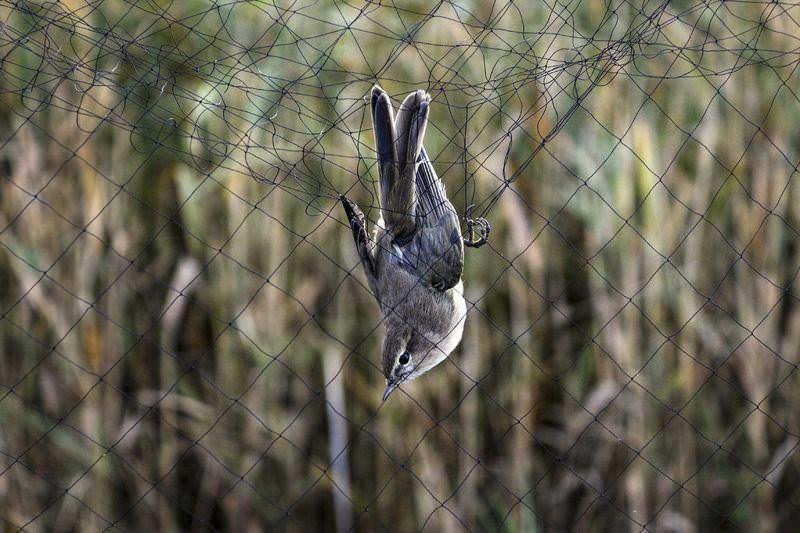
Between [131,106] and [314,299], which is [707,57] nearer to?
[314,299]

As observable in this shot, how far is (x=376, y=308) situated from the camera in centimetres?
339

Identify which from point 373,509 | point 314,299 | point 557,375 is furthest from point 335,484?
point 557,375

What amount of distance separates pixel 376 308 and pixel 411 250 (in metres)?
0.78

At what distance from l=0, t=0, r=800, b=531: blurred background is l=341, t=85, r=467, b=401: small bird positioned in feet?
2.14

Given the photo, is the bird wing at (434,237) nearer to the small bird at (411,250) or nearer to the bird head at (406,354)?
the small bird at (411,250)

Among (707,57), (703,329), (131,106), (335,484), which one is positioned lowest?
(335,484)

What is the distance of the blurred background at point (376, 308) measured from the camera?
3340mm

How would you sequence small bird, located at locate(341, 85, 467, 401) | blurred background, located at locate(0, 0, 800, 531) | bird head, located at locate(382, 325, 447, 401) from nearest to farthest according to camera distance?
small bird, located at locate(341, 85, 467, 401), bird head, located at locate(382, 325, 447, 401), blurred background, located at locate(0, 0, 800, 531)

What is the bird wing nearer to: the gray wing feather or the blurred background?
the gray wing feather

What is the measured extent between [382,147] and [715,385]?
5.28 feet

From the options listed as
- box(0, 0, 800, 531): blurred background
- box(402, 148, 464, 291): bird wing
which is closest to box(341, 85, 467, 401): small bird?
box(402, 148, 464, 291): bird wing

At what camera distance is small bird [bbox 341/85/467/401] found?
2.47 m

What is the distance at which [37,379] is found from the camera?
11.2 ft

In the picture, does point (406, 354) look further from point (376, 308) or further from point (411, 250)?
point (376, 308)
